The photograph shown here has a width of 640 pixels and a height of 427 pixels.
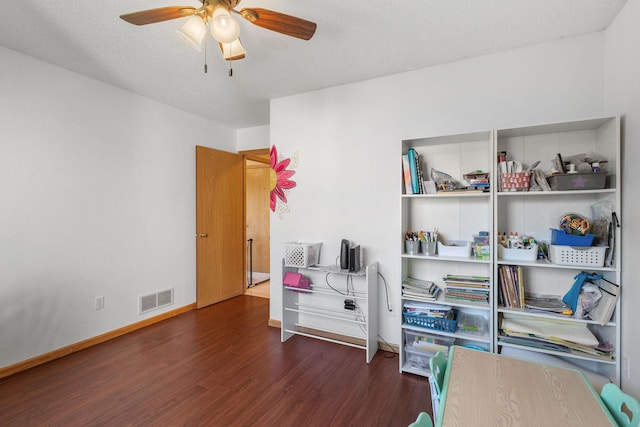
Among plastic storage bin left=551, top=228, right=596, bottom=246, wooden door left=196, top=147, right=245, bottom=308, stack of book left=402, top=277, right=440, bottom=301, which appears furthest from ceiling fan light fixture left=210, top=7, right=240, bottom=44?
wooden door left=196, top=147, right=245, bottom=308

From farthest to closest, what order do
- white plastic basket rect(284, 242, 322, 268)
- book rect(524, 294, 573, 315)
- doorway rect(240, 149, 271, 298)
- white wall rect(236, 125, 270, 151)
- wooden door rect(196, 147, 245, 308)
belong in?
doorway rect(240, 149, 271, 298) < white wall rect(236, 125, 270, 151) < wooden door rect(196, 147, 245, 308) < white plastic basket rect(284, 242, 322, 268) < book rect(524, 294, 573, 315)

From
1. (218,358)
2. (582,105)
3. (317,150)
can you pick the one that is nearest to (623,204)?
(582,105)

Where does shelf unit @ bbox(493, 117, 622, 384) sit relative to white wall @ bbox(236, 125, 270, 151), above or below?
below

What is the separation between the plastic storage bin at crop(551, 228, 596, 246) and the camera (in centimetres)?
175

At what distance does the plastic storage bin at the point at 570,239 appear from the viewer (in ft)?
5.75

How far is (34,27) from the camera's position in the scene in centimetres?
197

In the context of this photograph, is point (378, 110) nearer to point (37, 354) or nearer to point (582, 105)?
point (582, 105)

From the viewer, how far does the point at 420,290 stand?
223cm

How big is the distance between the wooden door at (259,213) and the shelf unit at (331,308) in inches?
111

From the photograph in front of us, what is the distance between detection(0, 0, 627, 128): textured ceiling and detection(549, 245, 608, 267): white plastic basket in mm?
1460

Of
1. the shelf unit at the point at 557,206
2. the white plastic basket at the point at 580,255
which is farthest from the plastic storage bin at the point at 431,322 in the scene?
the white plastic basket at the point at 580,255

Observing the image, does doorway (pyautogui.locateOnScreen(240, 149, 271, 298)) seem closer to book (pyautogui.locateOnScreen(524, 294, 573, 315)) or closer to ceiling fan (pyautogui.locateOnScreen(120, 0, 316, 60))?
ceiling fan (pyautogui.locateOnScreen(120, 0, 316, 60))

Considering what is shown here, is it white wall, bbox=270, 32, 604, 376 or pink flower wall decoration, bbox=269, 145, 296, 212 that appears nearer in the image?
white wall, bbox=270, 32, 604, 376

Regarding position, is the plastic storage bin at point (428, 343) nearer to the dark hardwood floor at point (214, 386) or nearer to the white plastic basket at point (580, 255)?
the dark hardwood floor at point (214, 386)
